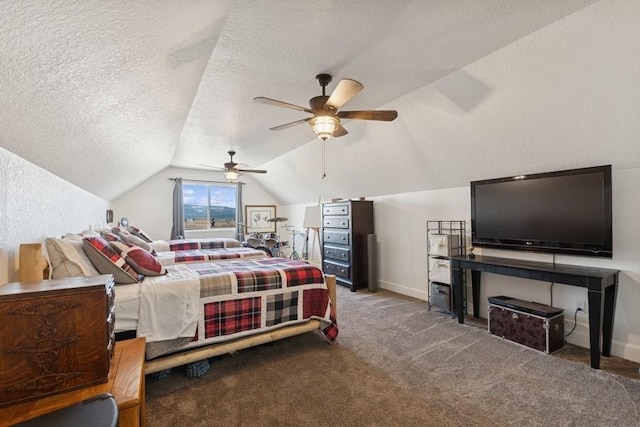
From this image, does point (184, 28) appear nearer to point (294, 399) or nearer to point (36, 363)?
point (36, 363)

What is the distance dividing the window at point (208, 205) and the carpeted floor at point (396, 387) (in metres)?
5.29

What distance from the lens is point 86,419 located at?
3.02 ft

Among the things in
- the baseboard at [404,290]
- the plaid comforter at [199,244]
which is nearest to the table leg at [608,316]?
the baseboard at [404,290]

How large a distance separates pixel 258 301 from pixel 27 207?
1690 mm

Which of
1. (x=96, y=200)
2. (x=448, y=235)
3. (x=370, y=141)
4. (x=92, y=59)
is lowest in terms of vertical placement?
(x=448, y=235)

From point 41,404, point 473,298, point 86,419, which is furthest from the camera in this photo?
point 473,298

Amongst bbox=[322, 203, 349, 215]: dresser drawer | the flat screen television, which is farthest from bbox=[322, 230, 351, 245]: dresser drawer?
the flat screen television

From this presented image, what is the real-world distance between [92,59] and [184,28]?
1.60 feet

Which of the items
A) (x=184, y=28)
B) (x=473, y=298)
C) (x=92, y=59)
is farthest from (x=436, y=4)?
(x=473, y=298)

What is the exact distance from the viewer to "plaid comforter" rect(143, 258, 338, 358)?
2.34 m

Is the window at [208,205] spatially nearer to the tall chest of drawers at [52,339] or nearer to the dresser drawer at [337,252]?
the dresser drawer at [337,252]

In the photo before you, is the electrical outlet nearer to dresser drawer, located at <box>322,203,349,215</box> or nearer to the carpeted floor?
the carpeted floor

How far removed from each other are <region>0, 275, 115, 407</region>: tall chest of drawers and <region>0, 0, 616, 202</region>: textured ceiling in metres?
0.86

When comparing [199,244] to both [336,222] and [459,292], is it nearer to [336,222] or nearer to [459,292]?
[336,222]
